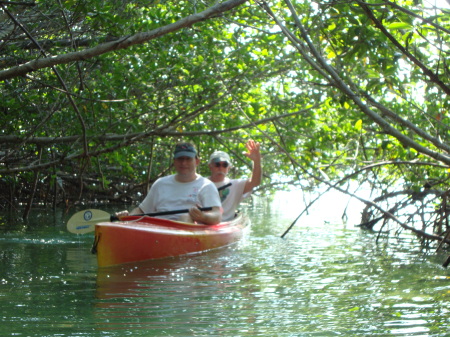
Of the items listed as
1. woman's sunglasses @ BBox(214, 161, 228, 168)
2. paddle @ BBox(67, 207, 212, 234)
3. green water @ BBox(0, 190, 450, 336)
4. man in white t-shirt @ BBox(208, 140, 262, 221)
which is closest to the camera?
green water @ BBox(0, 190, 450, 336)

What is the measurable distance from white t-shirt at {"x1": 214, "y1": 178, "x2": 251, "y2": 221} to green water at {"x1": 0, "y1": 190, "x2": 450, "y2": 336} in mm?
915

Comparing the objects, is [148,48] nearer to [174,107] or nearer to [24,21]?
[174,107]

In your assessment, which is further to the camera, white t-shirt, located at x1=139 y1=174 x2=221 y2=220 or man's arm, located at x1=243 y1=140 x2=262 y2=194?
man's arm, located at x1=243 y1=140 x2=262 y2=194

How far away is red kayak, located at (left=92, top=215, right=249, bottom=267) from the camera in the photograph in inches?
245

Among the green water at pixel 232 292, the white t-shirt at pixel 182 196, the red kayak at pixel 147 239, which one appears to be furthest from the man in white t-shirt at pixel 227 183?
the white t-shirt at pixel 182 196

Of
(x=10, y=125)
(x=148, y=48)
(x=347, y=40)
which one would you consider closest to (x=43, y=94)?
(x=10, y=125)

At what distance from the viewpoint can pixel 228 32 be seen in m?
10.5

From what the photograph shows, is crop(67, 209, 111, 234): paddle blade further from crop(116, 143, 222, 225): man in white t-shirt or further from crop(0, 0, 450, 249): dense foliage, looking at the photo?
crop(0, 0, 450, 249): dense foliage

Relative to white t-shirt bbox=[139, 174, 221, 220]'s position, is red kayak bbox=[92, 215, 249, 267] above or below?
below

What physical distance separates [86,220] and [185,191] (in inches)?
42.5

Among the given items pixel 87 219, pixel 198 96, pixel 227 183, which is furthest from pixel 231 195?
pixel 87 219

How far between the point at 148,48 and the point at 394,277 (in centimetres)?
452

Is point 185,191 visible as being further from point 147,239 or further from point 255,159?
point 255,159

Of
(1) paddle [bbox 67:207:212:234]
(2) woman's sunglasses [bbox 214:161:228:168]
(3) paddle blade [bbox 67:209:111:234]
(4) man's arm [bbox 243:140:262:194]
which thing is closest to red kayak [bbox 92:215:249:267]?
(1) paddle [bbox 67:207:212:234]
